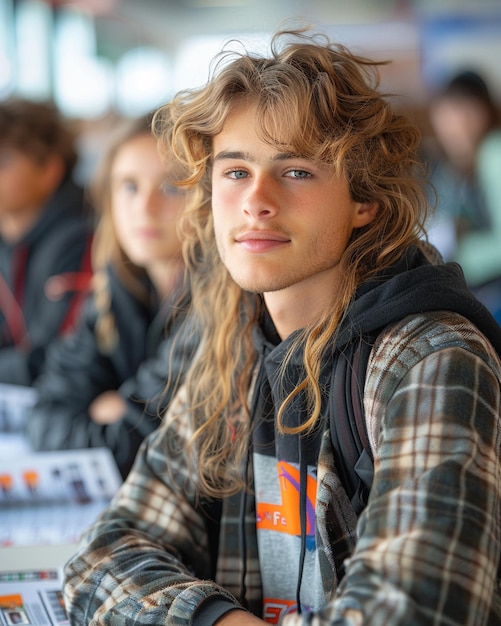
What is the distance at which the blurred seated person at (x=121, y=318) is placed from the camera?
2.01 metres

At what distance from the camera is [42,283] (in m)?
2.84

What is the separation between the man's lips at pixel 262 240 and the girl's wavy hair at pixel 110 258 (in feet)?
3.49

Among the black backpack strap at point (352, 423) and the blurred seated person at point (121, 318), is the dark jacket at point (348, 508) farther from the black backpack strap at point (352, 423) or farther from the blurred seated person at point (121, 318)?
the blurred seated person at point (121, 318)

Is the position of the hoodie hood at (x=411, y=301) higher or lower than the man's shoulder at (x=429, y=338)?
higher

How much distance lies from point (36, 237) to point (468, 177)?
2.13 m

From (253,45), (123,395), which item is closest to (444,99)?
(123,395)

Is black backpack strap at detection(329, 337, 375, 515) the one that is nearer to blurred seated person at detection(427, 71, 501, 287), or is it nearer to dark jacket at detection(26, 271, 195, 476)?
dark jacket at detection(26, 271, 195, 476)

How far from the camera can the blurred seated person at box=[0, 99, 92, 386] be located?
107 inches

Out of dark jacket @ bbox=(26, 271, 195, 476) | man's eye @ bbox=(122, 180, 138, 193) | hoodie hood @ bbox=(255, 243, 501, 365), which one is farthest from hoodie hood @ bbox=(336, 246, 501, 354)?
man's eye @ bbox=(122, 180, 138, 193)

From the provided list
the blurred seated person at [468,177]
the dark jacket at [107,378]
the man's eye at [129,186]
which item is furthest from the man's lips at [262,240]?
the blurred seated person at [468,177]

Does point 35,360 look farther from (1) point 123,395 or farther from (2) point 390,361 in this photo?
(2) point 390,361

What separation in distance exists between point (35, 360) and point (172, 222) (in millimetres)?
801

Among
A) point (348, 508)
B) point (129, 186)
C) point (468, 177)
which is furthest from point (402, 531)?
point (468, 177)

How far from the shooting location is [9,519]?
165 centimetres
